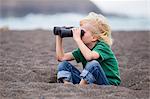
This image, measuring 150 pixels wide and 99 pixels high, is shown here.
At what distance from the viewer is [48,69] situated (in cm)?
425

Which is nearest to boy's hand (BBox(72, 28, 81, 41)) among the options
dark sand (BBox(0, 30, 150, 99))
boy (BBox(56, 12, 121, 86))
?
boy (BBox(56, 12, 121, 86))

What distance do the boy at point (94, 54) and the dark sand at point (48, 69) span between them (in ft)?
0.46

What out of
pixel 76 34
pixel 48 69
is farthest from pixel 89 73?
pixel 48 69

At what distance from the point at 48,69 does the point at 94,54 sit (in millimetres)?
982

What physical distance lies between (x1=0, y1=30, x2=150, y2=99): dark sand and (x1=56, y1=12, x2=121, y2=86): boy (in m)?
0.14

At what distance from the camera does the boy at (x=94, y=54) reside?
337 centimetres

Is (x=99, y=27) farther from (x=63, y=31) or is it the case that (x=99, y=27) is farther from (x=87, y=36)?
(x=63, y=31)

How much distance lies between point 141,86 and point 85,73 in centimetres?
56

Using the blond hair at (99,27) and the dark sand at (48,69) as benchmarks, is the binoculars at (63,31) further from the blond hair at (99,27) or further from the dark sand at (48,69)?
the dark sand at (48,69)

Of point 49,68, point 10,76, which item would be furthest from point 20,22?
point 10,76

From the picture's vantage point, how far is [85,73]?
331cm

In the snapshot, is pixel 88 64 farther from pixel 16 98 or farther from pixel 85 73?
pixel 16 98

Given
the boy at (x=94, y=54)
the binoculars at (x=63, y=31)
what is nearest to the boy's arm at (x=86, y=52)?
the boy at (x=94, y=54)

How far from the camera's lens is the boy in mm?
3367
